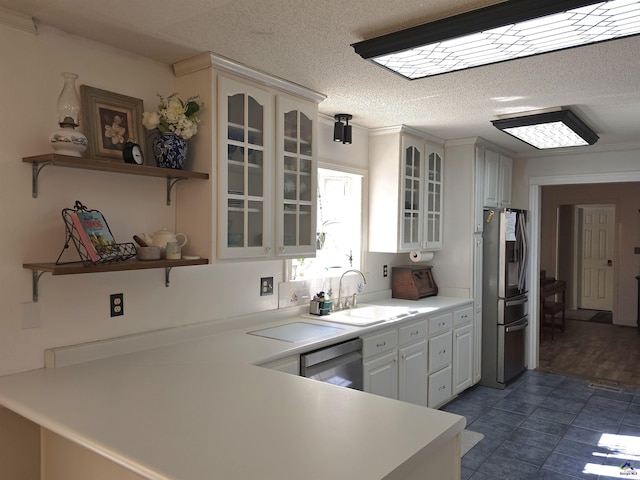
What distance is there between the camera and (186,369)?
7.09 ft

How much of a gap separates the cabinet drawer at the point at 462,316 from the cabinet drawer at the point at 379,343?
3.50 ft

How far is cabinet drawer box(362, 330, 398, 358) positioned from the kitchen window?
0.73 metres

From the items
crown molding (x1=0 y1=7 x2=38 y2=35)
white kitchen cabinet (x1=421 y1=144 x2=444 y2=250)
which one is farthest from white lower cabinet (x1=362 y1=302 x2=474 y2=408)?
crown molding (x1=0 y1=7 x2=38 y2=35)

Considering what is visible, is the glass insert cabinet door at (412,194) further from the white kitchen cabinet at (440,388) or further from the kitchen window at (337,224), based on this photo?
the white kitchen cabinet at (440,388)

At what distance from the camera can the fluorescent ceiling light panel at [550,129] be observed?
3.50m

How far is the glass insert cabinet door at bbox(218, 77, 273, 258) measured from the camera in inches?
100

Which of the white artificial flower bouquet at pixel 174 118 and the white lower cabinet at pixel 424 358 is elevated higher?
the white artificial flower bouquet at pixel 174 118

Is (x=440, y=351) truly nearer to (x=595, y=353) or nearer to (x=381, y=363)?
(x=381, y=363)

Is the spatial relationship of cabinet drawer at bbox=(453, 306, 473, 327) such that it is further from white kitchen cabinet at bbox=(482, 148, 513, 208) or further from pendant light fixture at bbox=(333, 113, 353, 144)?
pendant light fixture at bbox=(333, 113, 353, 144)

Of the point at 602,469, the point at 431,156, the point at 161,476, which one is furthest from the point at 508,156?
the point at 161,476

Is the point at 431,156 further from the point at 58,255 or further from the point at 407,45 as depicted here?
the point at 58,255

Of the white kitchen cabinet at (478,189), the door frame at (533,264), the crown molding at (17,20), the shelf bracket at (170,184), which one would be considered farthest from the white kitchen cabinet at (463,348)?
the crown molding at (17,20)

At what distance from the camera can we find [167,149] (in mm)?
2387

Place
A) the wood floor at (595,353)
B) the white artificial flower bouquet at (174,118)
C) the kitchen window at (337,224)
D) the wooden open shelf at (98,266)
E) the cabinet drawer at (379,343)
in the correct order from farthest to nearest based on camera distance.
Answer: the wood floor at (595,353) < the kitchen window at (337,224) < the cabinet drawer at (379,343) < the white artificial flower bouquet at (174,118) < the wooden open shelf at (98,266)
